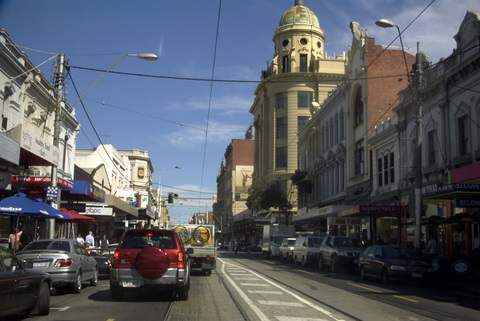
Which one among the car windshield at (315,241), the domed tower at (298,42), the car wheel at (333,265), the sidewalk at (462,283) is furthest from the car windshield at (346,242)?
the domed tower at (298,42)

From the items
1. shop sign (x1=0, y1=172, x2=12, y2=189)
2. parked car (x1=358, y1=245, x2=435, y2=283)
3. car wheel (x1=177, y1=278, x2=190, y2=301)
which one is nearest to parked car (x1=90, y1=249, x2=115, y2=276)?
shop sign (x1=0, y1=172, x2=12, y2=189)

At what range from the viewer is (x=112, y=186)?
59.9m

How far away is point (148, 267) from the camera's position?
1191 cm

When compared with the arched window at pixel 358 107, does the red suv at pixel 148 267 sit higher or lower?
lower

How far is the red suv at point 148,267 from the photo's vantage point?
39.1ft

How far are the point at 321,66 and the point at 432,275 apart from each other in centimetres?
5513

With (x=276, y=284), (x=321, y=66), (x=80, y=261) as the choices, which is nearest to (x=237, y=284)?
(x=276, y=284)

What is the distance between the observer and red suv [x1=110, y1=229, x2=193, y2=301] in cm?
1193

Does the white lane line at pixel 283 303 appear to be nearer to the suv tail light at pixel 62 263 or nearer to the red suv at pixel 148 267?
the red suv at pixel 148 267

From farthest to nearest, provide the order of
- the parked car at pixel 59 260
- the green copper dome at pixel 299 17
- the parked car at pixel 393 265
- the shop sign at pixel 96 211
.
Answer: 1. the green copper dome at pixel 299 17
2. the shop sign at pixel 96 211
3. the parked car at pixel 393 265
4. the parked car at pixel 59 260

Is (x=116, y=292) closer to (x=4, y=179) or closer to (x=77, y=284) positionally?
(x=77, y=284)

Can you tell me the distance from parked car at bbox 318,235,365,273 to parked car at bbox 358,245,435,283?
4100 millimetres

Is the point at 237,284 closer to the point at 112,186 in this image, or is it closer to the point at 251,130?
the point at 112,186

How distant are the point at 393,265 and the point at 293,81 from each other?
54631mm
